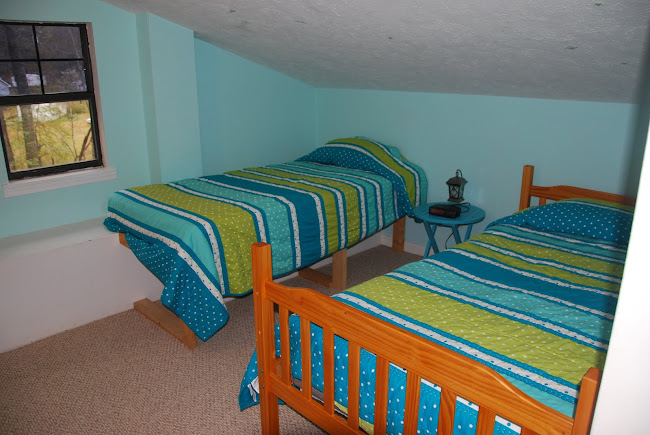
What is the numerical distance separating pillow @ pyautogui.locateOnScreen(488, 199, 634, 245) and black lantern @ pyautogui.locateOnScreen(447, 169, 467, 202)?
1.99 feet

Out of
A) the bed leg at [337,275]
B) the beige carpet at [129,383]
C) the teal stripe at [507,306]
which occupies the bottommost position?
the beige carpet at [129,383]

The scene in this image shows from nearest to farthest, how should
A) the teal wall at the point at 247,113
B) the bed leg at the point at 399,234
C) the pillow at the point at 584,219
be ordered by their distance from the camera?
1. the pillow at the point at 584,219
2. the teal wall at the point at 247,113
3. the bed leg at the point at 399,234

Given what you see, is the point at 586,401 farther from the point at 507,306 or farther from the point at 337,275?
the point at 337,275

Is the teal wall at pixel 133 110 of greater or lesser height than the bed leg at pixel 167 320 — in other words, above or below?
above

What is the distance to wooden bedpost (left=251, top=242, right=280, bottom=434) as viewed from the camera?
168 cm

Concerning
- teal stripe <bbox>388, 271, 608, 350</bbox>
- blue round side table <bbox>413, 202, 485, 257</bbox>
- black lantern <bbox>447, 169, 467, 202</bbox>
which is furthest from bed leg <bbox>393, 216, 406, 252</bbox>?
teal stripe <bbox>388, 271, 608, 350</bbox>

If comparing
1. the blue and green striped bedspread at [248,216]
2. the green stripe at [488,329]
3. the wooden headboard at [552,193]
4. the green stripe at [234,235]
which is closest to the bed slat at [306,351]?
the green stripe at [488,329]

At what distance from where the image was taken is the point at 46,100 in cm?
307

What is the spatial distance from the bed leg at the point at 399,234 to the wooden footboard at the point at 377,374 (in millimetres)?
2208

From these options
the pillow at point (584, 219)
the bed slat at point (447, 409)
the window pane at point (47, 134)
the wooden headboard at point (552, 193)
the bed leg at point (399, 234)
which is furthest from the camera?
the bed leg at point (399, 234)

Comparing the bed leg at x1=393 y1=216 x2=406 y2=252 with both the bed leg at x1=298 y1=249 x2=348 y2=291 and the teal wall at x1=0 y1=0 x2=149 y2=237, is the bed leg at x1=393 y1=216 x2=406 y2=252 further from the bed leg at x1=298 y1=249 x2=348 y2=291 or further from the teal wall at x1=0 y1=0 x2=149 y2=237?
the teal wall at x1=0 y1=0 x2=149 y2=237

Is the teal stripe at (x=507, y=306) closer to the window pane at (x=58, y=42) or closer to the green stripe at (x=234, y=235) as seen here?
the green stripe at (x=234, y=235)

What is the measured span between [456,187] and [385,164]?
0.53 m

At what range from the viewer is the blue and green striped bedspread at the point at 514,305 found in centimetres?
140
